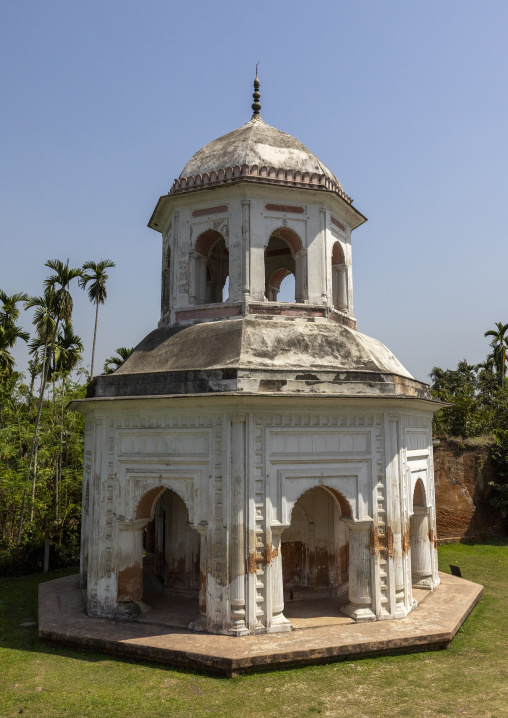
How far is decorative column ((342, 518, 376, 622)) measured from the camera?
8695 millimetres

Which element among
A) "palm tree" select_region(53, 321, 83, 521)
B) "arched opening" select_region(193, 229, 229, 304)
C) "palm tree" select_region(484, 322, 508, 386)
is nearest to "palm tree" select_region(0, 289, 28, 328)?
"palm tree" select_region(53, 321, 83, 521)

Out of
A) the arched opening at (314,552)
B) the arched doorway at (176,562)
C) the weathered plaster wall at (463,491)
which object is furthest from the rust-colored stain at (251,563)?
the weathered plaster wall at (463,491)

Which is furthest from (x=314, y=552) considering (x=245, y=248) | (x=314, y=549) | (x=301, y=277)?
(x=245, y=248)

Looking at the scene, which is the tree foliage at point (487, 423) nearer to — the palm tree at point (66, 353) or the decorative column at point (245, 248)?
the decorative column at point (245, 248)

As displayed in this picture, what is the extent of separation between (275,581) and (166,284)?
6055 mm

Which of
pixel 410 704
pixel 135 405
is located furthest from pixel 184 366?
pixel 410 704

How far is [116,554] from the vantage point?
9016 mm

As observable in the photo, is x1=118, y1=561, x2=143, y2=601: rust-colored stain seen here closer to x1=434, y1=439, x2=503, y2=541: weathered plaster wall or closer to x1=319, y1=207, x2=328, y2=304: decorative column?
x1=319, y1=207, x2=328, y2=304: decorative column

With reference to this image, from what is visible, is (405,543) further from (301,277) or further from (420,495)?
(301,277)

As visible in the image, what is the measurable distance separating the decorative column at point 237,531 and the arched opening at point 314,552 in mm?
2156

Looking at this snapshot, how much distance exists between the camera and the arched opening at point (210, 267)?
10.5 meters

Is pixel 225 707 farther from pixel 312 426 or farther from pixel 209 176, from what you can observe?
pixel 209 176

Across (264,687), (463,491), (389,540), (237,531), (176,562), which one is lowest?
(264,687)

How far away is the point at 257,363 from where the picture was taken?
8.73 meters
